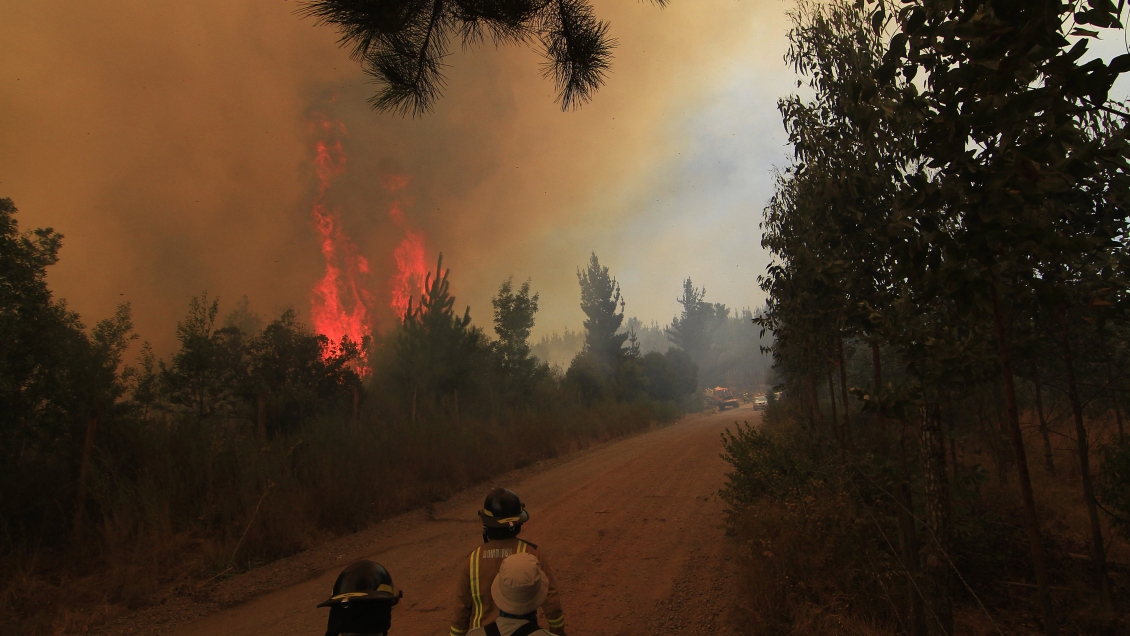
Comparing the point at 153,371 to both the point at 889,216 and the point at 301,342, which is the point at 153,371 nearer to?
the point at 301,342

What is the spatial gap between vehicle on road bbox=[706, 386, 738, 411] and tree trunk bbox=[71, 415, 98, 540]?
58502 millimetres

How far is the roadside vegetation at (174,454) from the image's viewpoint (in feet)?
22.0

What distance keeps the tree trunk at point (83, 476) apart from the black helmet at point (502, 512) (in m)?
7.31

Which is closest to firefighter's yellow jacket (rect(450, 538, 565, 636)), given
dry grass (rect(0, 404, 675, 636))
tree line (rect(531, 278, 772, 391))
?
dry grass (rect(0, 404, 675, 636))

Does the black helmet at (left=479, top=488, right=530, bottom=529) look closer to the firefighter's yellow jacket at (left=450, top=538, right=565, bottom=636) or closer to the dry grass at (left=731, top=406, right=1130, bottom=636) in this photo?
the firefighter's yellow jacket at (left=450, top=538, right=565, bottom=636)

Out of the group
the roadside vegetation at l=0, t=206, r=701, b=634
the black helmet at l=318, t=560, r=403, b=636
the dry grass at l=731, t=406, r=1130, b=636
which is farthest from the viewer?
the roadside vegetation at l=0, t=206, r=701, b=634

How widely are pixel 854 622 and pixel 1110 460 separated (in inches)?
119

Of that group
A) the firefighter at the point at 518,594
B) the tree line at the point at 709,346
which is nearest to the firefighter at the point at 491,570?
the firefighter at the point at 518,594

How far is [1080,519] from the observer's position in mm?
6672

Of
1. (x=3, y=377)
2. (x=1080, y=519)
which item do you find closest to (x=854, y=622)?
(x=1080, y=519)

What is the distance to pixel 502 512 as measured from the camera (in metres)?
3.13

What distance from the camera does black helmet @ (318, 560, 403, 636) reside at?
1613mm

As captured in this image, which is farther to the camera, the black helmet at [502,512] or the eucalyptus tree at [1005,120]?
the black helmet at [502,512]

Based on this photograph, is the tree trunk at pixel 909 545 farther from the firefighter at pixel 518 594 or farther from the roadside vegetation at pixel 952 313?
the firefighter at pixel 518 594
